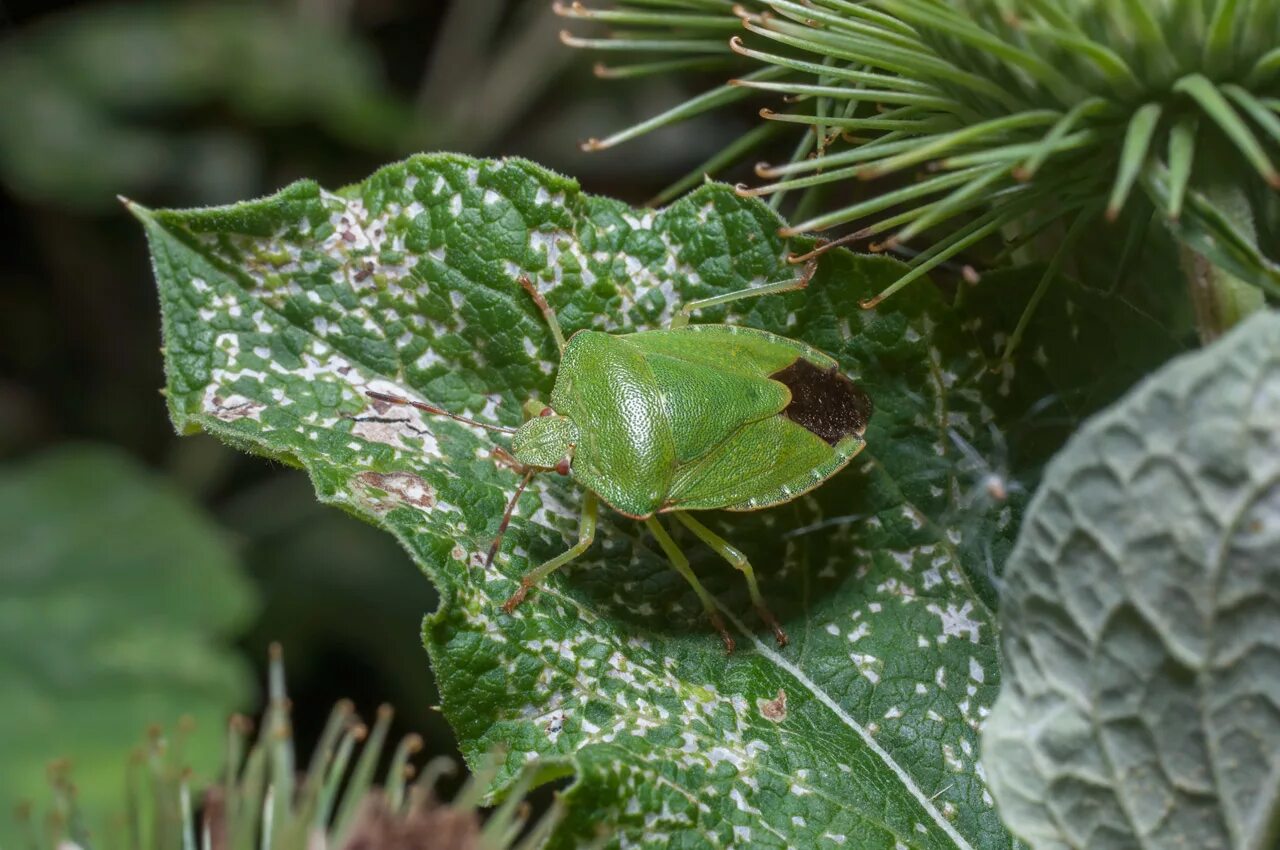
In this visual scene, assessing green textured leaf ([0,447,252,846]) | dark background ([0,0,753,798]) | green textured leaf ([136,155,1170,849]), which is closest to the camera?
green textured leaf ([136,155,1170,849])

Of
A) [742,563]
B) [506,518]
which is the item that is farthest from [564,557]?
[742,563]

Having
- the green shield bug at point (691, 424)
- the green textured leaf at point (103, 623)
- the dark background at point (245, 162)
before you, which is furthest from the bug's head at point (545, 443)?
the dark background at point (245, 162)

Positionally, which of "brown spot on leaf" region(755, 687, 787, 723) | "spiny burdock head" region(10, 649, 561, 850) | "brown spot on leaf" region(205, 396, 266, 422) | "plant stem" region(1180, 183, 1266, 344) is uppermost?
"plant stem" region(1180, 183, 1266, 344)

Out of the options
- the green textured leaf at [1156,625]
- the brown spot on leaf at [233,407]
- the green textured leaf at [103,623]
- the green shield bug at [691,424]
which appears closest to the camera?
the green textured leaf at [1156,625]

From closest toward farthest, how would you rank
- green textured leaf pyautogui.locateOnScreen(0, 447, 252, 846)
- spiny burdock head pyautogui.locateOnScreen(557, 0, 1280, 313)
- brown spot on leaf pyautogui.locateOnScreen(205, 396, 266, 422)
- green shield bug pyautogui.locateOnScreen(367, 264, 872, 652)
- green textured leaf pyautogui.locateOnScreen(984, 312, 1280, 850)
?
green textured leaf pyautogui.locateOnScreen(984, 312, 1280, 850), spiny burdock head pyautogui.locateOnScreen(557, 0, 1280, 313), brown spot on leaf pyautogui.locateOnScreen(205, 396, 266, 422), green shield bug pyautogui.locateOnScreen(367, 264, 872, 652), green textured leaf pyautogui.locateOnScreen(0, 447, 252, 846)

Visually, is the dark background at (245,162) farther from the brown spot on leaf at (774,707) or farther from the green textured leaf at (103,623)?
the brown spot on leaf at (774,707)

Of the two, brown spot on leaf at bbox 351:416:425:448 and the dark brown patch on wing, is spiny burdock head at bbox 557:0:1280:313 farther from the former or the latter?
brown spot on leaf at bbox 351:416:425:448

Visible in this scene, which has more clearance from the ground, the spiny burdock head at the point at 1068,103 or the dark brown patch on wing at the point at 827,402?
the spiny burdock head at the point at 1068,103

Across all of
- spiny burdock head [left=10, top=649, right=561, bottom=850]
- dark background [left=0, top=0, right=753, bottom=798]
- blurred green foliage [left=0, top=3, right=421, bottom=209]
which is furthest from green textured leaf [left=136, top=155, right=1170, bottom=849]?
blurred green foliage [left=0, top=3, right=421, bottom=209]
